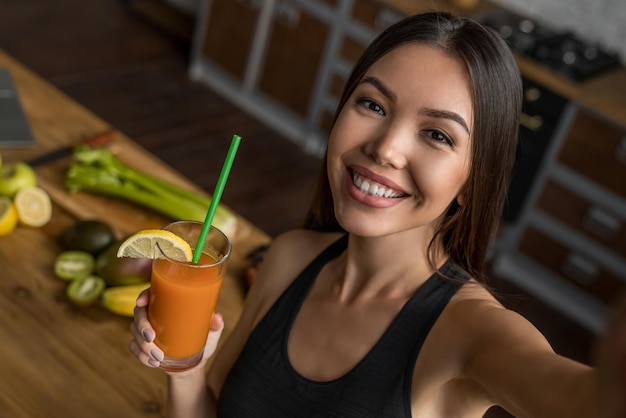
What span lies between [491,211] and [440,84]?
0.88ft

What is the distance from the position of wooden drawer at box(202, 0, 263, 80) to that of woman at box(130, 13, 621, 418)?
3312 millimetres

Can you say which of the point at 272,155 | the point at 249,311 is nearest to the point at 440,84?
the point at 249,311

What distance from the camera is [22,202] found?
1976 mm

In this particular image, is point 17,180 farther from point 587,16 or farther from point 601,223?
point 587,16

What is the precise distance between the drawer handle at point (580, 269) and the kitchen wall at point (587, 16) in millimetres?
1065

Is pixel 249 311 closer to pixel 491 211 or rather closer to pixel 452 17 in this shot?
pixel 491 211

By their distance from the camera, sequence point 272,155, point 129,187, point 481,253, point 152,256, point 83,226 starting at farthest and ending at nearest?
point 272,155, point 129,187, point 83,226, point 481,253, point 152,256

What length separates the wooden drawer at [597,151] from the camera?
11.3 ft

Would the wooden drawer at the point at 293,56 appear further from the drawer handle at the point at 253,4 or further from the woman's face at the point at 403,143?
the woman's face at the point at 403,143

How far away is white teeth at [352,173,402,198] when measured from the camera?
50.9 inches

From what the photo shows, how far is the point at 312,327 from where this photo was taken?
4.90 feet

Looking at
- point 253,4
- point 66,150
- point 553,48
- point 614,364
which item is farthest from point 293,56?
point 614,364

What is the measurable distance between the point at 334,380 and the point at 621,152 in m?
2.45

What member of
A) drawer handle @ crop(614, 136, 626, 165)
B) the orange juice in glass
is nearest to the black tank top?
the orange juice in glass
